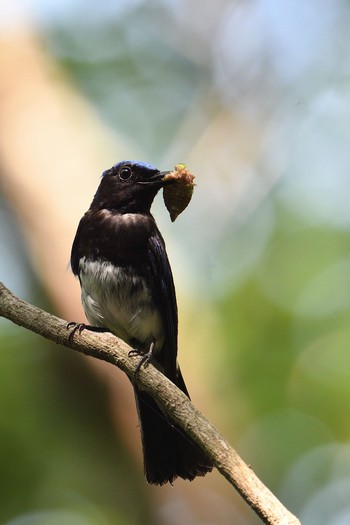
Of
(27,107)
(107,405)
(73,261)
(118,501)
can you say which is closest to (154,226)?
(73,261)

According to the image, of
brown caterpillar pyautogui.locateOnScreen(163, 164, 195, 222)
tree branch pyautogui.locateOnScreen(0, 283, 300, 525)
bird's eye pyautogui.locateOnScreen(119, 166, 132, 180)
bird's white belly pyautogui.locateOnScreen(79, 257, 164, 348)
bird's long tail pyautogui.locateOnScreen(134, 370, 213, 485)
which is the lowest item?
tree branch pyautogui.locateOnScreen(0, 283, 300, 525)

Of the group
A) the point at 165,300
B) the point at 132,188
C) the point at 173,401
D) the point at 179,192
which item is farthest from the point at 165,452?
the point at 132,188

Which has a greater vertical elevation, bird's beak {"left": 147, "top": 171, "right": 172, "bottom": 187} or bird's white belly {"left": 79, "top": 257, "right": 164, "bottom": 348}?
bird's beak {"left": 147, "top": 171, "right": 172, "bottom": 187}

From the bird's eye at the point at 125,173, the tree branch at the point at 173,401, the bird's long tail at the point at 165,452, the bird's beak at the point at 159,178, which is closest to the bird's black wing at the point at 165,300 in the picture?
the bird's long tail at the point at 165,452

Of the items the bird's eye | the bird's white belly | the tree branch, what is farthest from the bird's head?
the tree branch

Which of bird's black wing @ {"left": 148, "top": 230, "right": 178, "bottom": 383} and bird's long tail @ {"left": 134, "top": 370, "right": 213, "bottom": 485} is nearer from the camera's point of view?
bird's long tail @ {"left": 134, "top": 370, "right": 213, "bottom": 485}

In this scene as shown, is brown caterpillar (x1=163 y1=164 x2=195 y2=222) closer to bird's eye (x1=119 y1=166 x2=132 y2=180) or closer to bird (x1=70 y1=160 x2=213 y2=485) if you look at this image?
bird (x1=70 y1=160 x2=213 y2=485)

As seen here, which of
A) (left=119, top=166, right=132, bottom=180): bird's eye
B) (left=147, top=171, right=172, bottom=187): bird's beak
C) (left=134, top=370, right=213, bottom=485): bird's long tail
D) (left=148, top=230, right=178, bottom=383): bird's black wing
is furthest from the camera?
(left=119, top=166, right=132, bottom=180): bird's eye

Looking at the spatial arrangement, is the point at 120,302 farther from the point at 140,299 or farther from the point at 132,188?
the point at 132,188
